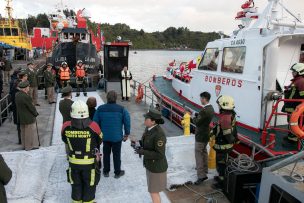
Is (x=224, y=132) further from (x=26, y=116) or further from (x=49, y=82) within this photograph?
(x=49, y=82)

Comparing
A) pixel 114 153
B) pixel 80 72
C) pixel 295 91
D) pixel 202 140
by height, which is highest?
pixel 295 91

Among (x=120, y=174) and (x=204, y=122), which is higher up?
(x=204, y=122)

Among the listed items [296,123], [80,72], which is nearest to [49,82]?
[80,72]

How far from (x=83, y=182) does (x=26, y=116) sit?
119 inches

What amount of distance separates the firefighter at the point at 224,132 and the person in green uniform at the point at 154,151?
4.03 ft

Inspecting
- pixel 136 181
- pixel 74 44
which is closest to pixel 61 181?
pixel 136 181

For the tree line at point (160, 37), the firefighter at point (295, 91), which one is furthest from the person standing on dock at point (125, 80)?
the tree line at point (160, 37)

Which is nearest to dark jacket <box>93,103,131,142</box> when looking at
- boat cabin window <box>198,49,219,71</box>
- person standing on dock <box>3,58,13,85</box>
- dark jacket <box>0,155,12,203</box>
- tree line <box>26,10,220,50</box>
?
dark jacket <box>0,155,12,203</box>

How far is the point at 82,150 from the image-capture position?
3719 mm

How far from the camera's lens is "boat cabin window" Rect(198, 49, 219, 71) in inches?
299

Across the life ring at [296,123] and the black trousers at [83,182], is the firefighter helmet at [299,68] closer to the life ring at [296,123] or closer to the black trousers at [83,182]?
the life ring at [296,123]

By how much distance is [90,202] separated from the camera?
3947 millimetres

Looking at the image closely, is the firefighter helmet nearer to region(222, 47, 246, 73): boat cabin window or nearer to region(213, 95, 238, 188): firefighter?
region(222, 47, 246, 73): boat cabin window

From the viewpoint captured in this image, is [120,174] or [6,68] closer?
[120,174]
